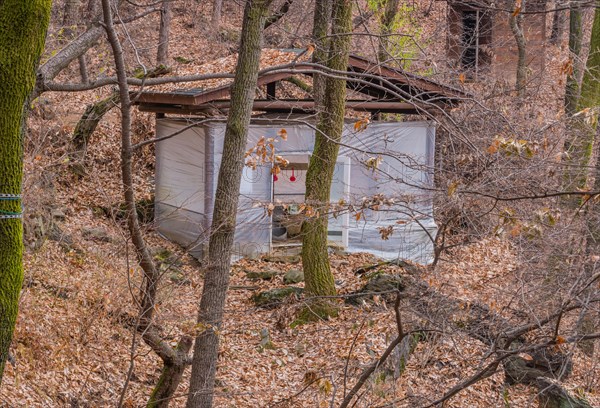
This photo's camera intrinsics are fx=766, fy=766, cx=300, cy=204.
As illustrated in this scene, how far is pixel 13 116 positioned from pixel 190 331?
332 cm

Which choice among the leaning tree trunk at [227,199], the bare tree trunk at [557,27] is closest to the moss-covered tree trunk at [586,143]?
the leaning tree trunk at [227,199]

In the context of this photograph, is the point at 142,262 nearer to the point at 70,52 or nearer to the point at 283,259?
the point at 70,52

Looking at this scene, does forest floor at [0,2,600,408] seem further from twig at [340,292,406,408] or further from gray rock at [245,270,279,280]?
twig at [340,292,406,408]

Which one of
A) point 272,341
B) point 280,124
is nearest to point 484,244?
point 280,124

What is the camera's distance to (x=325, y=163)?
40.7ft

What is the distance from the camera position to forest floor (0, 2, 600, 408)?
897 cm

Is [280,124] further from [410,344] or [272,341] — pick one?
[410,344]

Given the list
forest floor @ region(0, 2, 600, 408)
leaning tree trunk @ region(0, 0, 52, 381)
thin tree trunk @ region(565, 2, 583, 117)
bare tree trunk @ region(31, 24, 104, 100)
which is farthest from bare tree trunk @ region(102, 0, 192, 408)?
thin tree trunk @ region(565, 2, 583, 117)

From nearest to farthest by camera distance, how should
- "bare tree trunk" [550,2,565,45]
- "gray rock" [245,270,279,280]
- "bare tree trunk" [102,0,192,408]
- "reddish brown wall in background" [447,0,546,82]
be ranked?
"bare tree trunk" [102,0,192,408] → "gray rock" [245,270,279,280] → "bare tree trunk" [550,2,565,45] → "reddish brown wall in background" [447,0,546,82]

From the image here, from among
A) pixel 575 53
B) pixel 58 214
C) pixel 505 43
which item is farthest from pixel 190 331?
pixel 505 43

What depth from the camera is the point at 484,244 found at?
674 inches

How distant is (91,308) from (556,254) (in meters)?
6.32

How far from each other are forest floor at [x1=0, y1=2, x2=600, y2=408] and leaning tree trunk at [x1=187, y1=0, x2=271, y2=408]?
365 millimetres

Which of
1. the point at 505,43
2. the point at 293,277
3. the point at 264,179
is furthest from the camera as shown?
the point at 505,43
